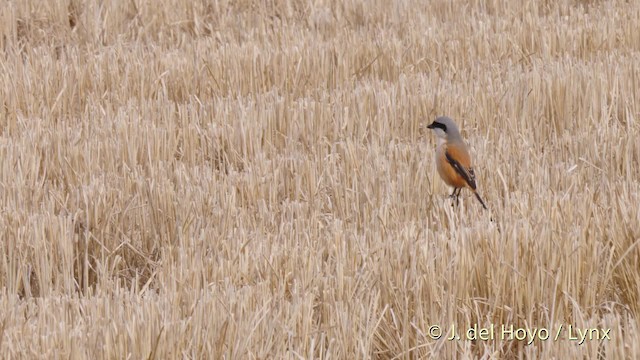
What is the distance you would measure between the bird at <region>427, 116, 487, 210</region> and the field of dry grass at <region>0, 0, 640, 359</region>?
0.37ft

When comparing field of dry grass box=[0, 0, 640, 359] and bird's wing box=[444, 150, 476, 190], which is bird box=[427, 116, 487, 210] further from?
field of dry grass box=[0, 0, 640, 359]

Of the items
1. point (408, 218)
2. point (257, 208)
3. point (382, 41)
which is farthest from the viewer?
point (382, 41)

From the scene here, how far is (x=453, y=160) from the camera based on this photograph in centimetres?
461

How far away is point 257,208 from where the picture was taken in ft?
16.0

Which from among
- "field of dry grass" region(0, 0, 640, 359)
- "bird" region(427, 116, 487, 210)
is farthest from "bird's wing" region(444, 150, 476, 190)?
"field of dry grass" region(0, 0, 640, 359)

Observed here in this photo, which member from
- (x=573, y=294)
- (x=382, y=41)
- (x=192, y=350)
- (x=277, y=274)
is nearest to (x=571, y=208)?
(x=573, y=294)

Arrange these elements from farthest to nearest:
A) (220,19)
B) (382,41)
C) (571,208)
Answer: (220,19) → (382,41) → (571,208)

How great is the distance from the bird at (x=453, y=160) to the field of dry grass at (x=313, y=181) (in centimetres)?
11

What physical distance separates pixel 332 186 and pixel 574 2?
512cm

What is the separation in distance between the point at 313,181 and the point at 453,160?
79 centimetres

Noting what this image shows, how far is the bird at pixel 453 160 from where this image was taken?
4.57 meters

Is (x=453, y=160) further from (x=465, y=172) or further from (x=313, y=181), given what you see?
(x=313, y=181)

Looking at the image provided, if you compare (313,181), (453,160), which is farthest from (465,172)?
(313,181)

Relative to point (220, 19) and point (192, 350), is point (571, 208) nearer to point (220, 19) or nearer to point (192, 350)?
point (192, 350)
